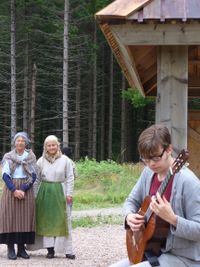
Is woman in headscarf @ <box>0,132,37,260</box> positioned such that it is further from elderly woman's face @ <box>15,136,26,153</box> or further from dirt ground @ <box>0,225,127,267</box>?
dirt ground @ <box>0,225,127,267</box>

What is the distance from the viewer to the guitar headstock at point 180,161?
3.36 metres

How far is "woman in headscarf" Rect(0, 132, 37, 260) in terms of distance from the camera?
27.7 feet

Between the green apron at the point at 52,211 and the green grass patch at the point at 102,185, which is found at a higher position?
the green apron at the point at 52,211

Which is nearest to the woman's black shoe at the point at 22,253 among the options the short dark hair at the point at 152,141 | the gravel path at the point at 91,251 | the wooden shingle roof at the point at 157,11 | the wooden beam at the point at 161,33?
the gravel path at the point at 91,251

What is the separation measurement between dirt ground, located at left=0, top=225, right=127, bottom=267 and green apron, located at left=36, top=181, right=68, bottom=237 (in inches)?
16.0

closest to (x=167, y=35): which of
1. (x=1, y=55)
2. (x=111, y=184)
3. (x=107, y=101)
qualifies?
(x=111, y=184)

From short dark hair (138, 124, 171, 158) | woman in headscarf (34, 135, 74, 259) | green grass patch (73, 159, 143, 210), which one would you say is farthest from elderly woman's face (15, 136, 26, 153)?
green grass patch (73, 159, 143, 210)

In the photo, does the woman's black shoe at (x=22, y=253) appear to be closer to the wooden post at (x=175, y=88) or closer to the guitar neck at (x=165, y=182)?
the wooden post at (x=175, y=88)

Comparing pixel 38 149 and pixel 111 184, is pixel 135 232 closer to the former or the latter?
pixel 111 184

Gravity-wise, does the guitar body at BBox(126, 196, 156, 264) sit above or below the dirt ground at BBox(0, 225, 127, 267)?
above

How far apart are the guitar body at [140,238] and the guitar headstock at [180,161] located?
0.98 ft

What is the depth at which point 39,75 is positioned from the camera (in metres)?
39.2

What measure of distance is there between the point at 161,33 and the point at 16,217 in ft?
15.6

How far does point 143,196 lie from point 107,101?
39.5 metres
